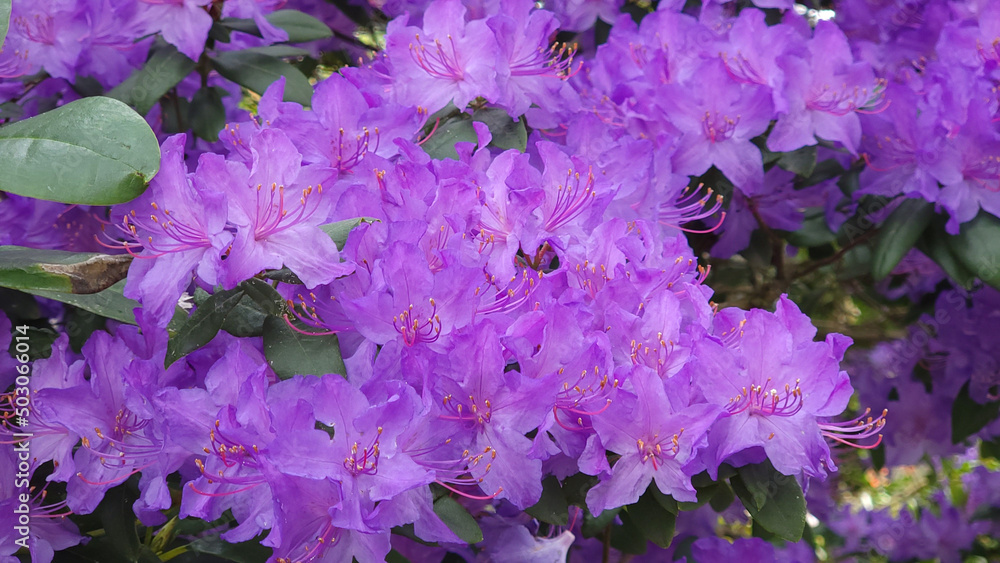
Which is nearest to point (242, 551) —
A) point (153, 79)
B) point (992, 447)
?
point (153, 79)

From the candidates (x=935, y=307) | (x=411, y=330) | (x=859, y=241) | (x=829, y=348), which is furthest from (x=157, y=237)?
(x=935, y=307)

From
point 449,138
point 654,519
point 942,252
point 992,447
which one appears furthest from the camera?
point 992,447

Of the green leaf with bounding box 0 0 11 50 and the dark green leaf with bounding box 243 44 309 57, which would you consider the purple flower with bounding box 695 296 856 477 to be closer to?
the green leaf with bounding box 0 0 11 50

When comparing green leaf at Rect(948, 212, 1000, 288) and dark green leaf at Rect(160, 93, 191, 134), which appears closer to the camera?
green leaf at Rect(948, 212, 1000, 288)

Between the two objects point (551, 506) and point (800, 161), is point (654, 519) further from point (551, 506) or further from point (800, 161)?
point (800, 161)

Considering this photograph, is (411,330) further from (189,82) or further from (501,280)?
(189,82)

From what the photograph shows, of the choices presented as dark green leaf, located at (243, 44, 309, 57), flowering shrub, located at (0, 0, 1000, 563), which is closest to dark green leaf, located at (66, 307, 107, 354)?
flowering shrub, located at (0, 0, 1000, 563)
